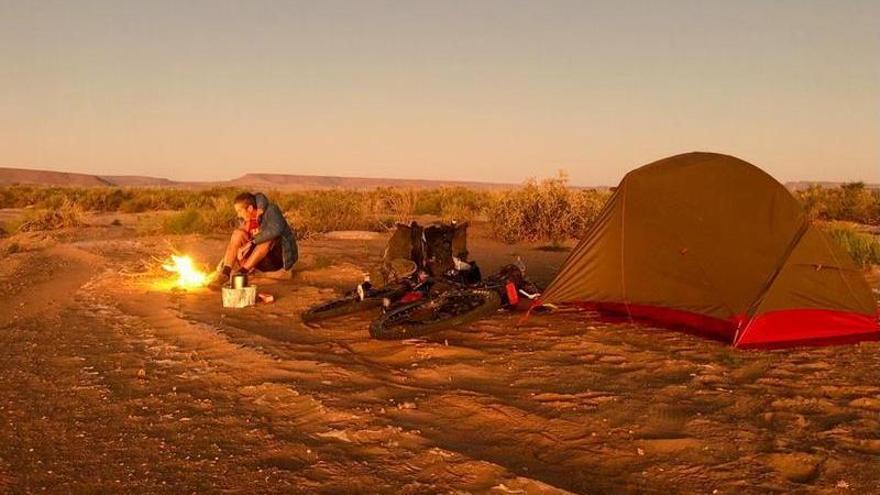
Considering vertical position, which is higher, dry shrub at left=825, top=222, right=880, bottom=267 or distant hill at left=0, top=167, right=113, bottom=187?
distant hill at left=0, top=167, right=113, bottom=187

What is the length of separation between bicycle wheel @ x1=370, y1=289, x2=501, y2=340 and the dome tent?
811mm

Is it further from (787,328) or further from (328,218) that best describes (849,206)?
(787,328)

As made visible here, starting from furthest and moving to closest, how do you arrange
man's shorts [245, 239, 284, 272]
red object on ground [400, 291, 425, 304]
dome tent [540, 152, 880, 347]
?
man's shorts [245, 239, 284, 272]
red object on ground [400, 291, 425, 304]
dome tent [540, 152, 880, 347]

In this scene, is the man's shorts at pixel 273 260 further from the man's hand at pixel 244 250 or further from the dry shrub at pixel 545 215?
the dry shrub at pixel 545 215

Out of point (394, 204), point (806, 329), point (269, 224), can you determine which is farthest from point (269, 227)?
point (394, 204)

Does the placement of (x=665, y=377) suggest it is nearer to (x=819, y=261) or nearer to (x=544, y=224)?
(x=819, y=261)

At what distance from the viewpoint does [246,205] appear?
8.34 metres

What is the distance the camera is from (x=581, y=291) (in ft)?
22.0

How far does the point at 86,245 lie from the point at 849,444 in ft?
45.3

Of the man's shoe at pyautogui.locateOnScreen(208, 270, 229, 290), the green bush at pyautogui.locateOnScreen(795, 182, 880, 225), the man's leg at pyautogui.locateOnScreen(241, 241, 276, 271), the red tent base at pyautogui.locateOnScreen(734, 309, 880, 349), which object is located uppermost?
the green bush at pyautogui.locateOnScreen(795, 182, 880, 225)

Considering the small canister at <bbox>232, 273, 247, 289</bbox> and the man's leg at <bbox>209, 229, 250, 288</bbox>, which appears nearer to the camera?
the small canister at <bbox>232, 273, 247, 289</bbox>

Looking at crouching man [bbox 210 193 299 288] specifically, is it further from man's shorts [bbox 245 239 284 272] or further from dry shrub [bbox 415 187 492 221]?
dry shrub [bbox 415 187 492 221]

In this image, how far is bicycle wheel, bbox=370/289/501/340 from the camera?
5770 millimetres

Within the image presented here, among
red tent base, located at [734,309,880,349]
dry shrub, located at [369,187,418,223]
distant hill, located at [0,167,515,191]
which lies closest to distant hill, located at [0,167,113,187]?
distant hill, located at [0,167,515,191]
